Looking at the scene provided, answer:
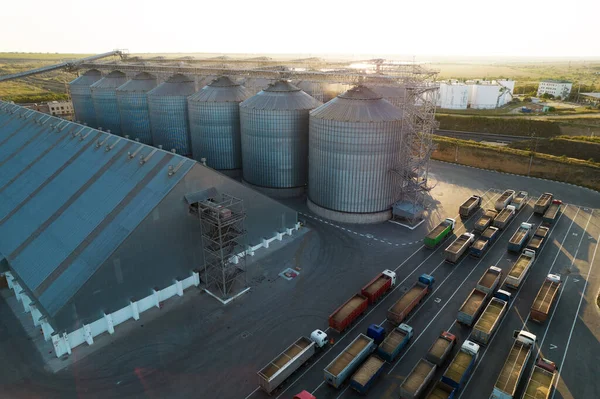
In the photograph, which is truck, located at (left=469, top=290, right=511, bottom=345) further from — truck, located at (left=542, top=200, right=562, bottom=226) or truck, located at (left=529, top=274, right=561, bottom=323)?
truck, located at (left=542, top=200, right=562, bottom=226)

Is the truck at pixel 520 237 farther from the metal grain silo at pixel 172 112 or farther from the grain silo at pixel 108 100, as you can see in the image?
the grain silo at pixel 108 100

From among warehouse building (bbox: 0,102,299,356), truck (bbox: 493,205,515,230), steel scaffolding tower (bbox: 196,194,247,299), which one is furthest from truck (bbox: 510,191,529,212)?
steel scaffolding tower (bbox: 196,194,247,299)

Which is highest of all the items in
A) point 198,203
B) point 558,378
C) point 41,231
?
point 198,203

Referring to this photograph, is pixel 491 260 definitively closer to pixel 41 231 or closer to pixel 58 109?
pixel 41 231

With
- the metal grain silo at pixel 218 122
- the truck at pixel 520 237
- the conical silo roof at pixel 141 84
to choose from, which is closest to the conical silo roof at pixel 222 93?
the metal grain silo at pixel 218 122

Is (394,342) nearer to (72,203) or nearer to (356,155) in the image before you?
(356,155)

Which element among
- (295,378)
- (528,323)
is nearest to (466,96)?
(528,323)
